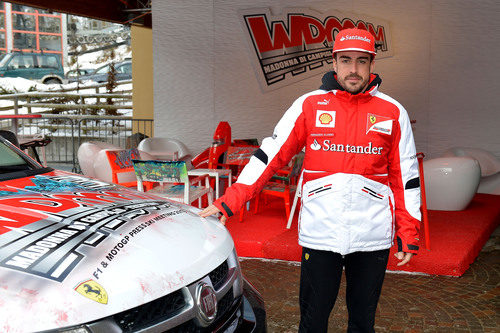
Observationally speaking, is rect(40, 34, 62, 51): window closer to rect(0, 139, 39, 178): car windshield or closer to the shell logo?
rect(0, 139, 39, 178): car windshield

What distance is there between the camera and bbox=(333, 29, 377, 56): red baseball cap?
209cm

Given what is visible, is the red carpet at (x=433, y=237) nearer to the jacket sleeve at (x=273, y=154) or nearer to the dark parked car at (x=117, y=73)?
the jacket sleeve at (x=273, y=154)

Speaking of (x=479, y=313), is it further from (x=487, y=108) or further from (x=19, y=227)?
(x=487, y=108)

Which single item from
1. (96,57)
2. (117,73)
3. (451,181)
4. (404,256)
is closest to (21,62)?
(96,57)

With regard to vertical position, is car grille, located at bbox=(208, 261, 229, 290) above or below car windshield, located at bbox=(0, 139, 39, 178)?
below

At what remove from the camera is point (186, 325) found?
5.19 feet

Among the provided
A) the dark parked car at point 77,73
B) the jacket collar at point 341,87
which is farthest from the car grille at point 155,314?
the dark parked car at point 77,73

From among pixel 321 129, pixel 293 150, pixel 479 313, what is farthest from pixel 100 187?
pixel 479 313

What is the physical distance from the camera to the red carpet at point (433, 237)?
4293 millimetres

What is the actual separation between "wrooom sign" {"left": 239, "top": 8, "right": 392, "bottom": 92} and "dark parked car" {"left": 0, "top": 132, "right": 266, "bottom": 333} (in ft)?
23.4

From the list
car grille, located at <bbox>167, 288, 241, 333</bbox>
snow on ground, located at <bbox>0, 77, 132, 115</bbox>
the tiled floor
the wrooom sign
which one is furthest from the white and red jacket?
snow on ground, located at <bbox>0, 77, 132, 115</bbox>

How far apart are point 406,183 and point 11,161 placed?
6.40ft

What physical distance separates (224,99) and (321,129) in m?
7.45

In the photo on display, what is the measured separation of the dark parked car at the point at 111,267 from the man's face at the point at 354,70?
859 millimetres
